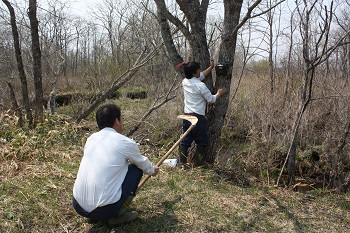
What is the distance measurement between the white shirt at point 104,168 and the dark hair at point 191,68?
5.38 feet

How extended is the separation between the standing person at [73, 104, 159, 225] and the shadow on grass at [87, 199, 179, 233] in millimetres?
75

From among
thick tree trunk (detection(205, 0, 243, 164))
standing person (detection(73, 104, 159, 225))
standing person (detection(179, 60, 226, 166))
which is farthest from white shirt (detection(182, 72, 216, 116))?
standing person (detection(73, 104, 159, 225))

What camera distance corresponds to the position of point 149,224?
2727mm

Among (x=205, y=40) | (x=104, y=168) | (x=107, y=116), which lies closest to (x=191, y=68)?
(x=205, y=40)

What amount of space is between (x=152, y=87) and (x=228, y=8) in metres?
5.64

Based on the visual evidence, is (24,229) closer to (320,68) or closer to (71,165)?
(71,165)

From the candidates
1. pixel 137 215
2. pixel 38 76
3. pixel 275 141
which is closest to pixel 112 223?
pixel 137 215

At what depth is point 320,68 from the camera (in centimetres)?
654

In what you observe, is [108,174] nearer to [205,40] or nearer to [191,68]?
[191,68]

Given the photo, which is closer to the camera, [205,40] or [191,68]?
[191,68]

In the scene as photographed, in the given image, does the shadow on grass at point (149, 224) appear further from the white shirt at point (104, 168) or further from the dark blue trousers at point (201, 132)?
the dark blue trousers at point (201, 132)

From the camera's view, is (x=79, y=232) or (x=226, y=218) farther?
(x=226, y=218)

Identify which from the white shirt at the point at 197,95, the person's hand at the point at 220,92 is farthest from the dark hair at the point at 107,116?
the person's hand at the point at 220,92

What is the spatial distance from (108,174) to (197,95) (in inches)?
72.9
